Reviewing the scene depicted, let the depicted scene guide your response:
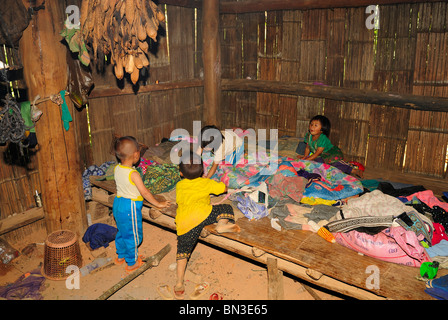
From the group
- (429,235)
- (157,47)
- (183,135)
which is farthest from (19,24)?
(429,235)

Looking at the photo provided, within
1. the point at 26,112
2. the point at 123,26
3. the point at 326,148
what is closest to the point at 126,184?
the point at 26,112

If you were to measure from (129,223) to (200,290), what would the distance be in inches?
48.5

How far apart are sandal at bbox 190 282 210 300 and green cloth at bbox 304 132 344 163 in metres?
3.29

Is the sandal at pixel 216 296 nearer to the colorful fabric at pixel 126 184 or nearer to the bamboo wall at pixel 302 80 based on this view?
the colorful fabric at pixel 126 184

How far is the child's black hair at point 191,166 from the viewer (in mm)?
3885

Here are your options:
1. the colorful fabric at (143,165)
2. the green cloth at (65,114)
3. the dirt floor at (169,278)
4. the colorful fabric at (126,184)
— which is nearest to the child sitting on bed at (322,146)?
the dirt floor at (169,278)

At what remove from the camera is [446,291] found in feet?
10.2

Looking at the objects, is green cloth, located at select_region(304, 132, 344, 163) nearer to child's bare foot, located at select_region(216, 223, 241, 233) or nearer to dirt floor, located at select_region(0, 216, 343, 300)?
dirt floor, located at select_region(0, 216, 343, 300)

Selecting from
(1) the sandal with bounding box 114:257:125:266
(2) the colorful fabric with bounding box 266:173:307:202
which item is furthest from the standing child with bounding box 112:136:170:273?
(2) the colorful fabric with bounding box 266:173:307:202

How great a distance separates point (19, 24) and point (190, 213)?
9.97 feet

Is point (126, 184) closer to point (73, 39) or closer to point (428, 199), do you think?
point (73, 39)

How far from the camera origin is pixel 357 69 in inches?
249

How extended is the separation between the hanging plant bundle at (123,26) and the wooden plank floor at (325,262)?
2.25 m

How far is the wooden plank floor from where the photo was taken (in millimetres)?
3275
